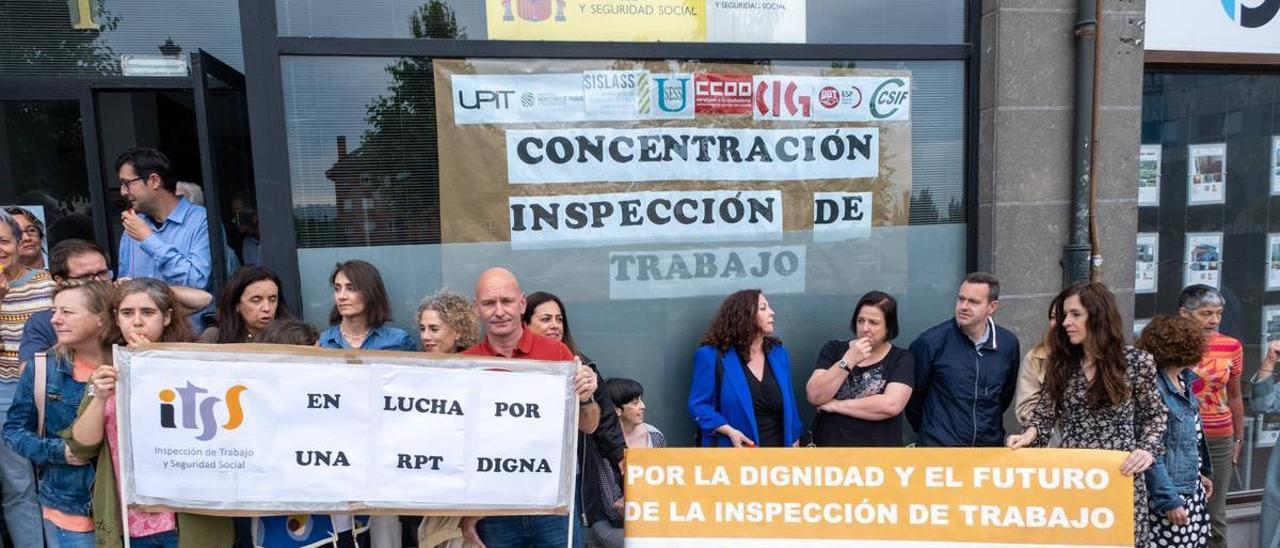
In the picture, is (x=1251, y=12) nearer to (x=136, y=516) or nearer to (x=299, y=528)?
(x=299, y=528)

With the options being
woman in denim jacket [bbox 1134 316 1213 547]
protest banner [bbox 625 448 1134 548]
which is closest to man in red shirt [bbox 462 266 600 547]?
protest banner [bbox 625 448 1134 548]

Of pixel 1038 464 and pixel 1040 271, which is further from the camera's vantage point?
pixel 1040 271

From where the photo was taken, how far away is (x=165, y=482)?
2.86 metres

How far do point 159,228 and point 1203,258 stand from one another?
6.95 metres

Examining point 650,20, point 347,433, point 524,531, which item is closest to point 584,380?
point 524,531

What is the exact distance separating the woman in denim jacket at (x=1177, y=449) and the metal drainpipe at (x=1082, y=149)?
1.15 meters

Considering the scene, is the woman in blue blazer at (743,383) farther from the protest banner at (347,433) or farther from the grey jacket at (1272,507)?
the grey jacket at (1272,507)

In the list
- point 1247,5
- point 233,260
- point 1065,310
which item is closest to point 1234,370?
point 1065,310

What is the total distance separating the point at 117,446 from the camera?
2916 mm

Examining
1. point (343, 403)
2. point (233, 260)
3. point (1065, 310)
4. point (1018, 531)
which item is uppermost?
point (233, 260)

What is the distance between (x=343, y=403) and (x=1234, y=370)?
487 cm

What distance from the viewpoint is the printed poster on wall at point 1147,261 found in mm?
5016

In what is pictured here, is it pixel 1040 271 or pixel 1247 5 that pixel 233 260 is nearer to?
pixel 1040 271

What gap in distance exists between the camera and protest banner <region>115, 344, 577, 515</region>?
2.84 m
